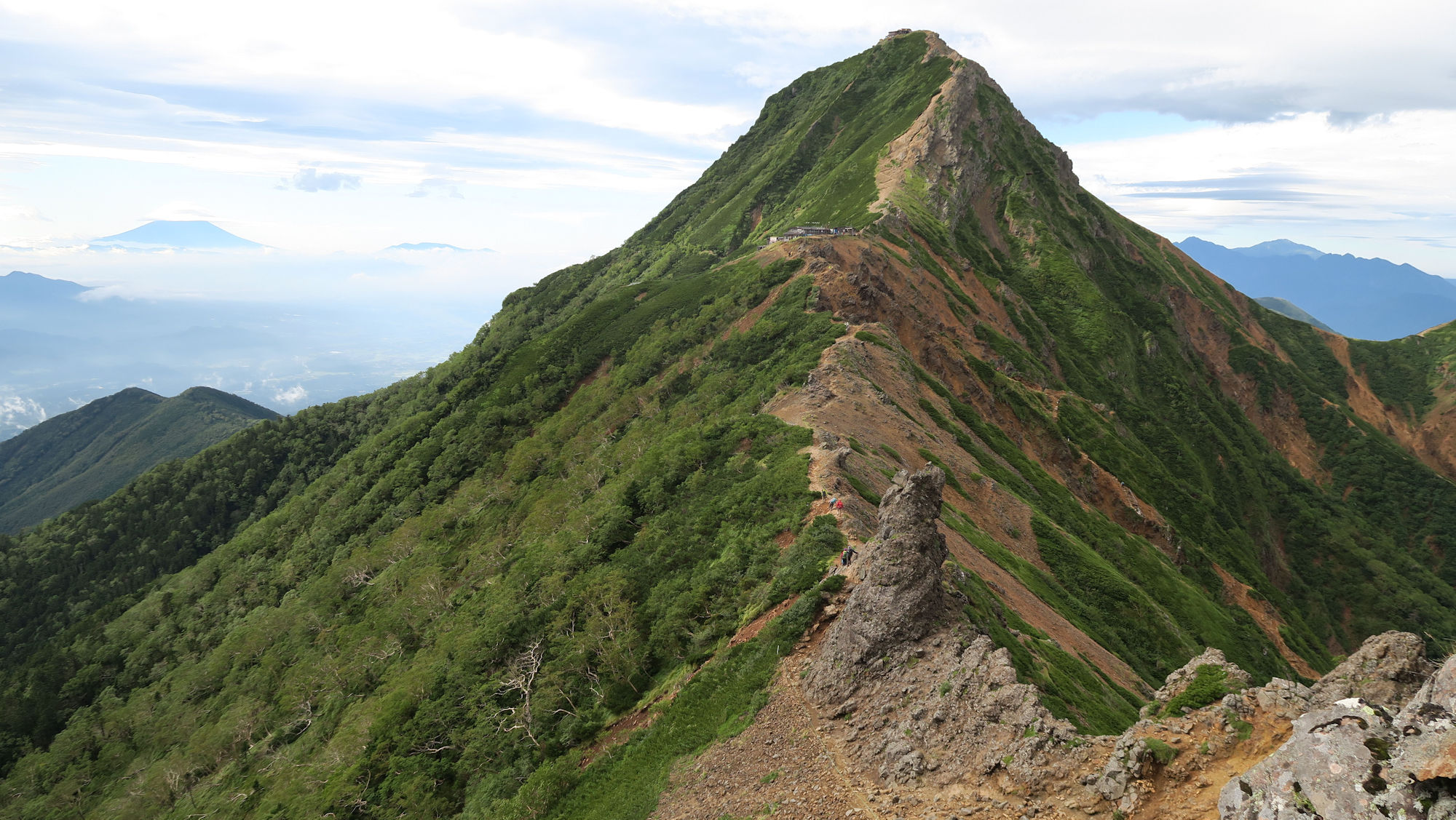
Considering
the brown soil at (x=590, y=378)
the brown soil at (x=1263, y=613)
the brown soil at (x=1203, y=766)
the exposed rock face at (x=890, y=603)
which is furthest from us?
the brown soil at (x=590, y=378)

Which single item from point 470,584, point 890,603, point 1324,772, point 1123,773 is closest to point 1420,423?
point 890,603

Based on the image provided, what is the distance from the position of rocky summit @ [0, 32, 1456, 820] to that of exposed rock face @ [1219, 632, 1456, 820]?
81mm

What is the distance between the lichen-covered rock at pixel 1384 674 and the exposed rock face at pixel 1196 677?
1703 mm

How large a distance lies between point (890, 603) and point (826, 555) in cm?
724

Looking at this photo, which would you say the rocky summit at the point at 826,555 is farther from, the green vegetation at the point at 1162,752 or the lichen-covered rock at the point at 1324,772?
the green vegetation at the point at 1162,752

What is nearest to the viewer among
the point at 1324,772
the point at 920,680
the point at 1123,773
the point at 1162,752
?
the point at 1324,772

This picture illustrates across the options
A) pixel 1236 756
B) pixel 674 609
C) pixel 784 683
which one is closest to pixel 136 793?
pixel 674 609

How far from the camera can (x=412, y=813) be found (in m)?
38.4

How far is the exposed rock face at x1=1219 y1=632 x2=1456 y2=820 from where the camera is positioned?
1242 centimetres

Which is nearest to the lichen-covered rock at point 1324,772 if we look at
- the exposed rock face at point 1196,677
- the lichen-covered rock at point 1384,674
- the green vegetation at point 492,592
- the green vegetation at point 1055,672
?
the lichen-covered rock at point 1384,674

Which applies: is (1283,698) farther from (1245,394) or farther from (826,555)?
(1245,394)

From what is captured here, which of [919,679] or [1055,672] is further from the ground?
[919,679]

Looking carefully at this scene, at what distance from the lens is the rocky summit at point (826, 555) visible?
76.6ft

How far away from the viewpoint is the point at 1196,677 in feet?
67.5
